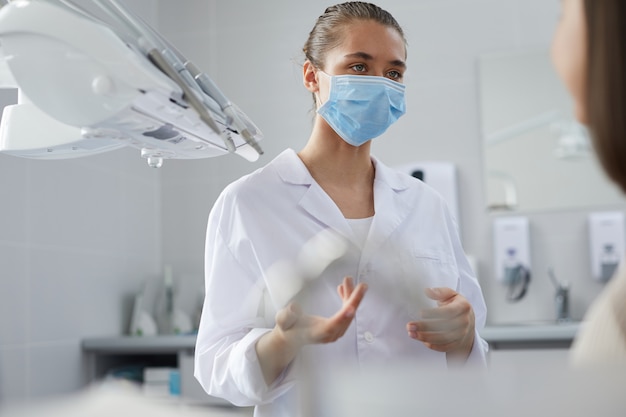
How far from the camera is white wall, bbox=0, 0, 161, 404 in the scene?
255 cm

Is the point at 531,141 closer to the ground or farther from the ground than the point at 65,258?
farther from the ground

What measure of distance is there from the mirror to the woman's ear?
67.0 inches

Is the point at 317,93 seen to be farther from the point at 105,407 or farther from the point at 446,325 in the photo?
the point at 105,407

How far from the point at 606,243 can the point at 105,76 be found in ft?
8.32

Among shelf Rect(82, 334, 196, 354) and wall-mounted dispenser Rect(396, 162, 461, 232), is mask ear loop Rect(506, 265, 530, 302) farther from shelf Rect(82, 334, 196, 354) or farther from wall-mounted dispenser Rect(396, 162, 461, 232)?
shelf Rect(82, 334, 196, 354)

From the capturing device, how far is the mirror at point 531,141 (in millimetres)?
3053

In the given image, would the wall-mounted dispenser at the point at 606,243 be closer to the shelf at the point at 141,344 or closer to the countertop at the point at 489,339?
the countertop at the point at 489,339

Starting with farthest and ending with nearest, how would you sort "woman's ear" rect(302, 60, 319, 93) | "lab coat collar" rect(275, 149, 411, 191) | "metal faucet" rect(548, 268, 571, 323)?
"metal faucet" rect(548, 268, 571, 323), "woman's ear" rect(302, 60, 319, 93), "lab coat collar" rect(275, 149, 411, 191)

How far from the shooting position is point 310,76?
1.60 m

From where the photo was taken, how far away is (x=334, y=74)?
1515 mm

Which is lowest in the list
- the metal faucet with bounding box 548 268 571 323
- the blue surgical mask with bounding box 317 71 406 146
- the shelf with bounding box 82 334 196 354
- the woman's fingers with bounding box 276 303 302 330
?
the shelf with bounding box 82 334 196 354

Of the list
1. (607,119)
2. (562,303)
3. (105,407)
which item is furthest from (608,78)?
(562,303)

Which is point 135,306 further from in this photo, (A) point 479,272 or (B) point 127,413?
(B) point 127,413

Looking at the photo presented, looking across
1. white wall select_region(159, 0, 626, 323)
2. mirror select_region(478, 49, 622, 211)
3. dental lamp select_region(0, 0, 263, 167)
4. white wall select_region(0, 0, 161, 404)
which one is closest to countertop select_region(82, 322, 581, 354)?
white wall select_region(0, 0, 161, 404)
